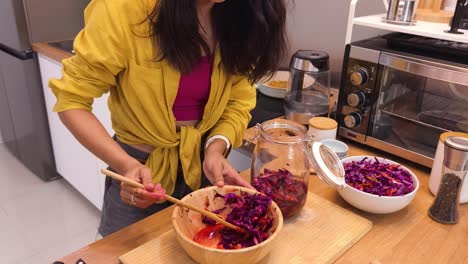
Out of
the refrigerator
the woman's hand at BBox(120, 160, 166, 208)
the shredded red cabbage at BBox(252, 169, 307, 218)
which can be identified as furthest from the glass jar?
the refrigerator

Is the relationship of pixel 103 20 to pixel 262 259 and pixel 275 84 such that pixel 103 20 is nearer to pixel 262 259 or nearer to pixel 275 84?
pixel 262 259

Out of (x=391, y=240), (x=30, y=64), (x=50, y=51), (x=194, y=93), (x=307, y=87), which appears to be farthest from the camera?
(x=30, y=64)

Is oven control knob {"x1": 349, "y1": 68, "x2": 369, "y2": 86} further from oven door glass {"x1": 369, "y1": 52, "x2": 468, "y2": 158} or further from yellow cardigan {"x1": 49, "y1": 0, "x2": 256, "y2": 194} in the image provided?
yellow cardigan {"x1": 49, "y1": 0, "x2": 256, "y2": 194}

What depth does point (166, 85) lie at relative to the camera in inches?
34.9

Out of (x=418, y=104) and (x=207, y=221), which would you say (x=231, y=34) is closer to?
(x=207, y=221)

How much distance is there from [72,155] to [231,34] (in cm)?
145

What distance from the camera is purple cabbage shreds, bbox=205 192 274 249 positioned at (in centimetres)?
74

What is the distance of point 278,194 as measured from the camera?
85 centimetres

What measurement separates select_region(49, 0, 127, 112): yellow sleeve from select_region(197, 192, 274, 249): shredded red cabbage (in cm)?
33

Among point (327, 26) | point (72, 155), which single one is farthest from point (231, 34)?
point (72, 155)

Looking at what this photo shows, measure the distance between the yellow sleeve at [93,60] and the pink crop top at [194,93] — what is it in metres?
0.15

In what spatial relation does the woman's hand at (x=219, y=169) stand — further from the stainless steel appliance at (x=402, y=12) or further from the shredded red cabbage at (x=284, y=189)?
the stainless steel appliance at (x=402, y=12)

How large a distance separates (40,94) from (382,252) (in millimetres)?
1933

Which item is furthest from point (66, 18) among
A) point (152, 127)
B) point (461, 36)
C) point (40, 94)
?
point (461, 36)
